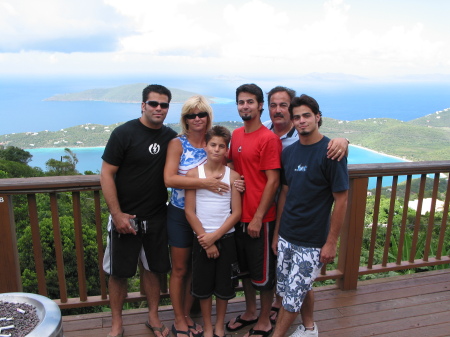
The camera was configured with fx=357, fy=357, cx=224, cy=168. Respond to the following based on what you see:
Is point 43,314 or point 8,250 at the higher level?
point 43,314

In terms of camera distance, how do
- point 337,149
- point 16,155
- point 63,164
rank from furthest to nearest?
point 16,155 → point 63,164 → point 337,149

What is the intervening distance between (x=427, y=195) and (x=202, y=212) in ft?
44.0

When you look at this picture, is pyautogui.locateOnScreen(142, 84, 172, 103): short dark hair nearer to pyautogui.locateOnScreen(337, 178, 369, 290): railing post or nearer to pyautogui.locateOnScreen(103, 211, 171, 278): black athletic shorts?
pyautogui.locateOnScreen(103, 211, 171, 278): black athletic shorts

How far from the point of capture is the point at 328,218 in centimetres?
215

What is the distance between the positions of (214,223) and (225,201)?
0.51ft

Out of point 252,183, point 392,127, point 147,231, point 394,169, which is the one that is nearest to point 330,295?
point 394,169

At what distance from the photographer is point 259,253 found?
233 cm

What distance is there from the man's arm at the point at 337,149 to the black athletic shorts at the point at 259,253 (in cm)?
62

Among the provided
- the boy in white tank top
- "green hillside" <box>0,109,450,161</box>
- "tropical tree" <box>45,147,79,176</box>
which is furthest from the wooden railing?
"green hillside" <box>0,109,450,161</box>

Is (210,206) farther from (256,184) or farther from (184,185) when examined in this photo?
(256,184)

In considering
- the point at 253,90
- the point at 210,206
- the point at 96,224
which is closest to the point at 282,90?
the point at 253,90

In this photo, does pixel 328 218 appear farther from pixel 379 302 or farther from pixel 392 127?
pixel 392 127

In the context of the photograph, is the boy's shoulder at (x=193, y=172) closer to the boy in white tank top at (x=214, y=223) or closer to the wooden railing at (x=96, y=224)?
the boy in white tank top at (x=214, y=223)

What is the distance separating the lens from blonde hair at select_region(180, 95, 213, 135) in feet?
7.29
